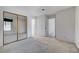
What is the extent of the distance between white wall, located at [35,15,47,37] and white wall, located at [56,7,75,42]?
79.2 inches

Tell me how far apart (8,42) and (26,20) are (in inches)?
93.2

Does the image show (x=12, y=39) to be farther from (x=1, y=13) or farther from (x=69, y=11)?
(x=69, y=11)

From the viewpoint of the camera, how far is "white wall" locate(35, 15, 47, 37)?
7.85 m

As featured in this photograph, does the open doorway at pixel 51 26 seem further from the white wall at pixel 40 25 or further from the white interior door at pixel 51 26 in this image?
the white wall at pixel 40 25

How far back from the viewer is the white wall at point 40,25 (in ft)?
25.8

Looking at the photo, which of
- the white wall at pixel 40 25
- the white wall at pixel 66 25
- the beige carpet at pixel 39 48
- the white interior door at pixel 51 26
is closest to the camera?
the beige carpet at pixel 39 48

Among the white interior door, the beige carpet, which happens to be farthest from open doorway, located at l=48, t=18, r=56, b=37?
the beige carpet

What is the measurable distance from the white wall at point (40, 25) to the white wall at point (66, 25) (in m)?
2.01

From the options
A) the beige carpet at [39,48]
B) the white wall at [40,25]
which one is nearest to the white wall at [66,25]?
the beige carpet at [39,48]

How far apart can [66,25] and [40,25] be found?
128 inches

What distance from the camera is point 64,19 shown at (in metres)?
5.39

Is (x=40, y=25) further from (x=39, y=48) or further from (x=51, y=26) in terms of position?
(x=39, y=48)

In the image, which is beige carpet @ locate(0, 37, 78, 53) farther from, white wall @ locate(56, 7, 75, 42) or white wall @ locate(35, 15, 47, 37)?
white wall @ locate(35, 15, 47, 37)
